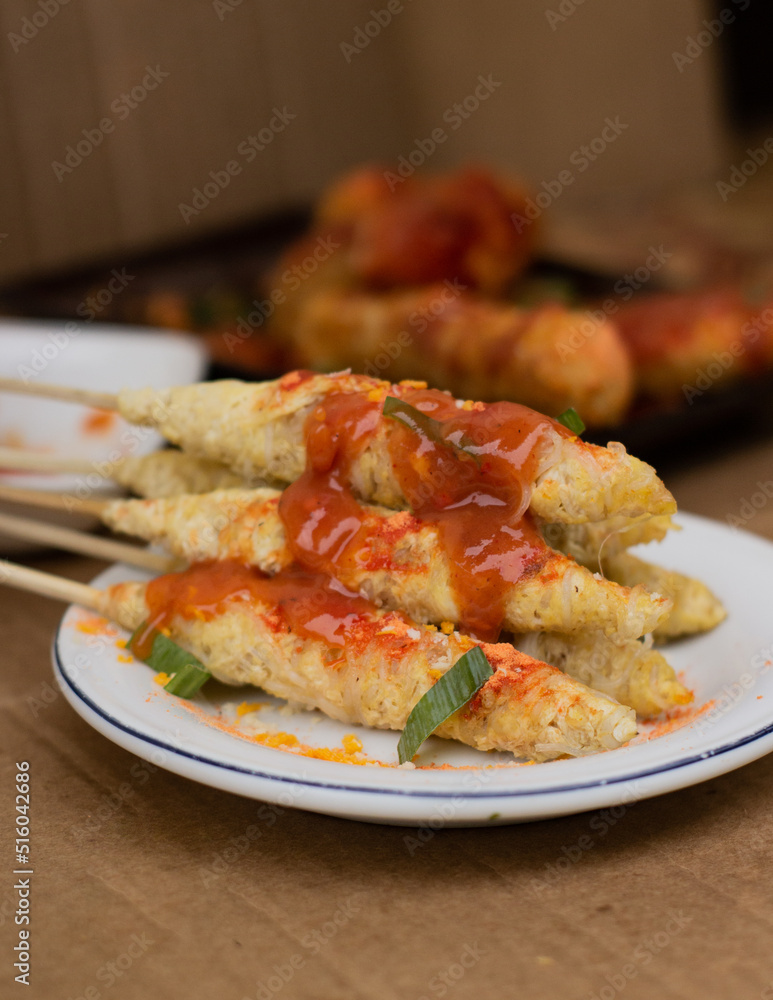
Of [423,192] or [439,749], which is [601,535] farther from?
[423,192]

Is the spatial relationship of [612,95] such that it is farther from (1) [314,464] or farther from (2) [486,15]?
(1) [314,464]

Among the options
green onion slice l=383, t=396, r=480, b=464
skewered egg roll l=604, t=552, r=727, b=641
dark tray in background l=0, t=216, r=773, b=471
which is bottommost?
dark tray in background l=0, t=216, r=773, b=471

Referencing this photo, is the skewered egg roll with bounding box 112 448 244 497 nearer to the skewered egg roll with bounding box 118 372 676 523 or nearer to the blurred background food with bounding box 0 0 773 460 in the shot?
the skewered egg roll with bounding box 118 372 676 523

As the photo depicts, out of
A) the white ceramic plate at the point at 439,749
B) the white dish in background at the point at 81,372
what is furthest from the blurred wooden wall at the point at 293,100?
the white ceramic plate at the point at 439,749

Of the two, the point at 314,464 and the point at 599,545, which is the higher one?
the point at 314,464

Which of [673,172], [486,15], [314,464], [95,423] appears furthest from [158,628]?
[673,172]

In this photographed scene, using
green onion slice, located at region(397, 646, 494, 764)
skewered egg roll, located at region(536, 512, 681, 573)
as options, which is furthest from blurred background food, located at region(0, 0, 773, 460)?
green onion slice, located at region(397, 646, 494, 764)
